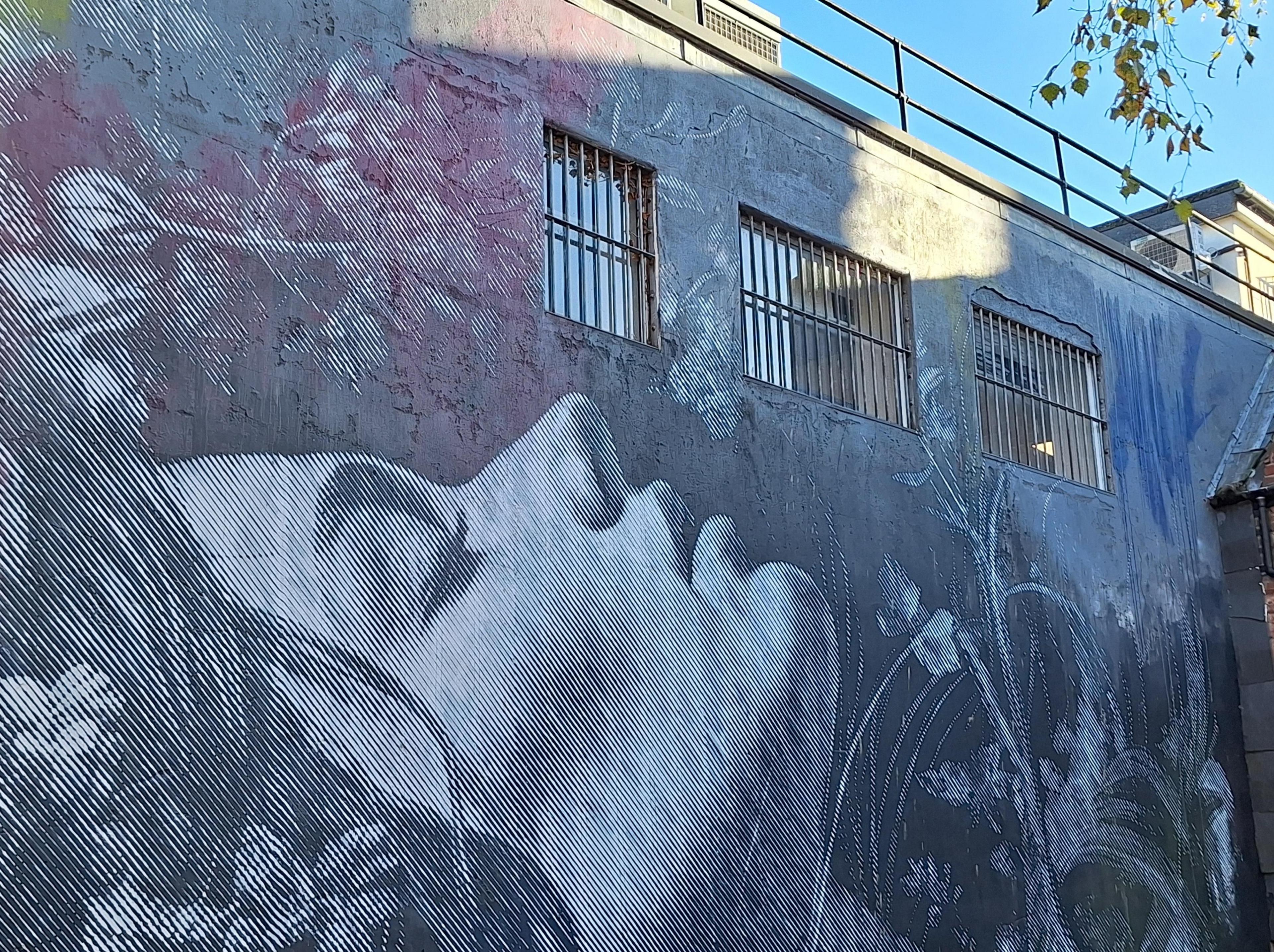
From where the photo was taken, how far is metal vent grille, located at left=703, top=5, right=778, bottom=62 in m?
10.4

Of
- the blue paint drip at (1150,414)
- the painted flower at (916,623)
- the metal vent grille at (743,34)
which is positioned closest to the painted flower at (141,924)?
the painted flower at (916,623)

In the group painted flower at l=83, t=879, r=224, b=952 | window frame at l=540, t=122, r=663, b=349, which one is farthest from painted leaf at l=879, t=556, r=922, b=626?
painted flower at l=83, t=879, r=224, b=952

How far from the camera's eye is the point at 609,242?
7164 mm

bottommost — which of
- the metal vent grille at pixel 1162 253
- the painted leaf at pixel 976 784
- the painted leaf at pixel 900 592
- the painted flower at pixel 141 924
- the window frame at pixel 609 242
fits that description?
the painted flower at pixel 141 924

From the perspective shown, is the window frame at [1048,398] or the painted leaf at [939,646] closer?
the painted leaf at [939,646]

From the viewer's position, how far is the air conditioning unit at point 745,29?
33.2 feet

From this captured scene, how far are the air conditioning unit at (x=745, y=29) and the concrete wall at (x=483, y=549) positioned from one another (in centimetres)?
191

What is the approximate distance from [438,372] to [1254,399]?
27.4ft

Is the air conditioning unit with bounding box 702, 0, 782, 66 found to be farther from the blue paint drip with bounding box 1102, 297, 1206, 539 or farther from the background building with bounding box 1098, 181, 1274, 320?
the background building with bounding box 1098, 181, 1274, 320

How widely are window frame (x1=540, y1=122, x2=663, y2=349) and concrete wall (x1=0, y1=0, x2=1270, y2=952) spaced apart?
81 millimetres

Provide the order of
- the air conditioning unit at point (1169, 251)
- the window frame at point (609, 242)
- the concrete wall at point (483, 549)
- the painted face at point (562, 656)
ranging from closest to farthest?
the concrete wall at point (483, 549) → the painted face at point (562, 656) → the window frame at point (609, 242) → the air conditioning unit at point (1169, 251)

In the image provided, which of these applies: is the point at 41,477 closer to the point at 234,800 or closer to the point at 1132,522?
the point at 234,800

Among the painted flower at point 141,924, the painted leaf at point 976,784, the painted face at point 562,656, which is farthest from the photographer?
the painted leaf at point 976,784

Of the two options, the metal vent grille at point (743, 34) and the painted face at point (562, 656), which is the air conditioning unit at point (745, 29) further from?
the painted face at point (562, 656)
